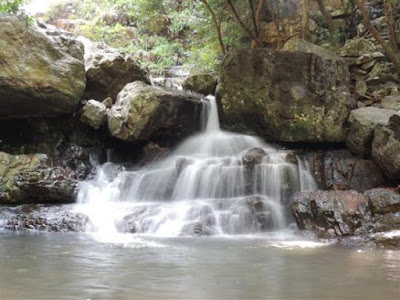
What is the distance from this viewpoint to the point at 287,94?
10.5 metres

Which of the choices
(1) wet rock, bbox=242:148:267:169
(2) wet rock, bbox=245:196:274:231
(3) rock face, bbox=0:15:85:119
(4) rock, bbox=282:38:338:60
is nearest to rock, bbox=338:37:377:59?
(4) rock, bbox=282:38:338:60

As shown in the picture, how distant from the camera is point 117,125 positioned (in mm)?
10914

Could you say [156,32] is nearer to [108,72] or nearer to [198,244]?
[108,72]

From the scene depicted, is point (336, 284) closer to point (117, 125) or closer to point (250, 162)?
point (250, 162)

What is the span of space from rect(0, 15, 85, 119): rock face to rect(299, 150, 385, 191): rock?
19.5ft

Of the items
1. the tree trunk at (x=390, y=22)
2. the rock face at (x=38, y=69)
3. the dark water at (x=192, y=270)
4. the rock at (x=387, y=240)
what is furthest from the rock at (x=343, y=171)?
the rock face at (x=38, y=69)

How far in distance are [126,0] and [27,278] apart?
17.1 meters

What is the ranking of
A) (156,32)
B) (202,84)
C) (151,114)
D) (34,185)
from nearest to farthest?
(34,185) < (151,114) < (202,84) < (156,32)

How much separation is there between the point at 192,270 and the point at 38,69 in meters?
7.39

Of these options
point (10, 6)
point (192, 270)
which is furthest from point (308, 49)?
point (192, 270)

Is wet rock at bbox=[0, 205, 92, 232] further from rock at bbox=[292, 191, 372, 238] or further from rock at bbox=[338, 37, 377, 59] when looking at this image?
rock at bbox=[338, 37, 377, 59]

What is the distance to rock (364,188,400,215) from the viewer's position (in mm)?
7257

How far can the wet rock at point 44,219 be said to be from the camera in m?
8.02

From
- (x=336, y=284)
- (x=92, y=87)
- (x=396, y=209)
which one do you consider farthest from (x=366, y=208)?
(x=92, y=87)
